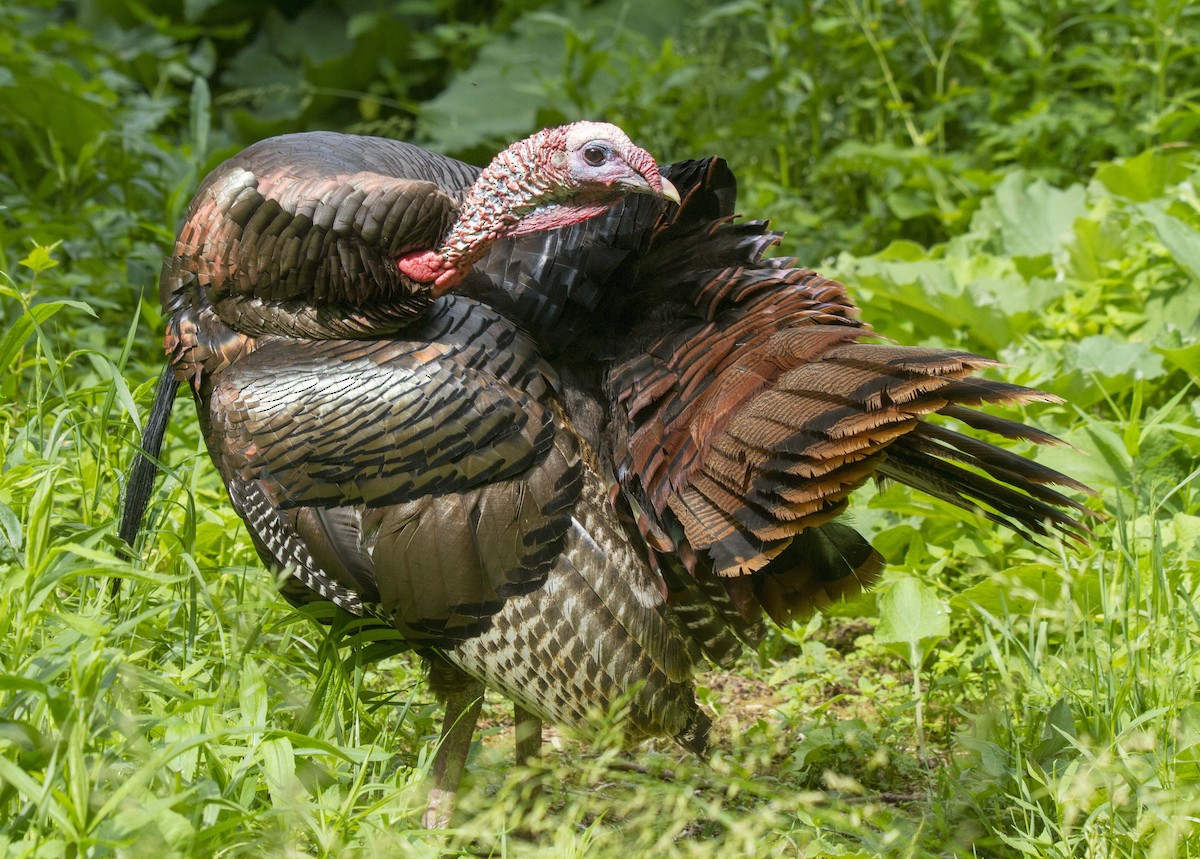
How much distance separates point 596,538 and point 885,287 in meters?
2.29

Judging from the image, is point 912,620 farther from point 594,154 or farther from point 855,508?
point 594,154

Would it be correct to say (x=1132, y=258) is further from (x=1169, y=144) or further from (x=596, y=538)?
(x=596, y=538)

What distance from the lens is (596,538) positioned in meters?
2.92

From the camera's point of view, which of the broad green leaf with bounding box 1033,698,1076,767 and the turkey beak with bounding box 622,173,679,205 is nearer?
the turkey beak with bounding box 622,173,679,205

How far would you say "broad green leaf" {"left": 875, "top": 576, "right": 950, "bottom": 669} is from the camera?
3.46 metres

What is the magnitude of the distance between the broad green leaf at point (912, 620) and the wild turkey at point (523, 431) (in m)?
0.47

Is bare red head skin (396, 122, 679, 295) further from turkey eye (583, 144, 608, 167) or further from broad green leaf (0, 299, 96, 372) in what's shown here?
broad green leaf (0, 299, 96, 372)

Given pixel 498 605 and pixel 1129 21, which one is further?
pixel 1129 21

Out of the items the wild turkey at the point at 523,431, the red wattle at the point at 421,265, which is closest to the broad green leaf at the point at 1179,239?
the wild turkey at the point at 523,431

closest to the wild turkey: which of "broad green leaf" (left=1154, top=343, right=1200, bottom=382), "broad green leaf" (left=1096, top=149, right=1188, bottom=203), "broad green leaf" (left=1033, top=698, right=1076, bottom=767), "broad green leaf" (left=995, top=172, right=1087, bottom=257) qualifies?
"broad green leaf" (left=1033, top=698, right=1076, bottom=767)

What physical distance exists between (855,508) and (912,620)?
0.65m

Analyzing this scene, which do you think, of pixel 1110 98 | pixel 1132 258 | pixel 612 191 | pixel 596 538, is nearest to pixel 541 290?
pixel 612 191

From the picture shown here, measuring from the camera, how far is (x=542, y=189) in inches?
111

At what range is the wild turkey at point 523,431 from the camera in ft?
9.14
